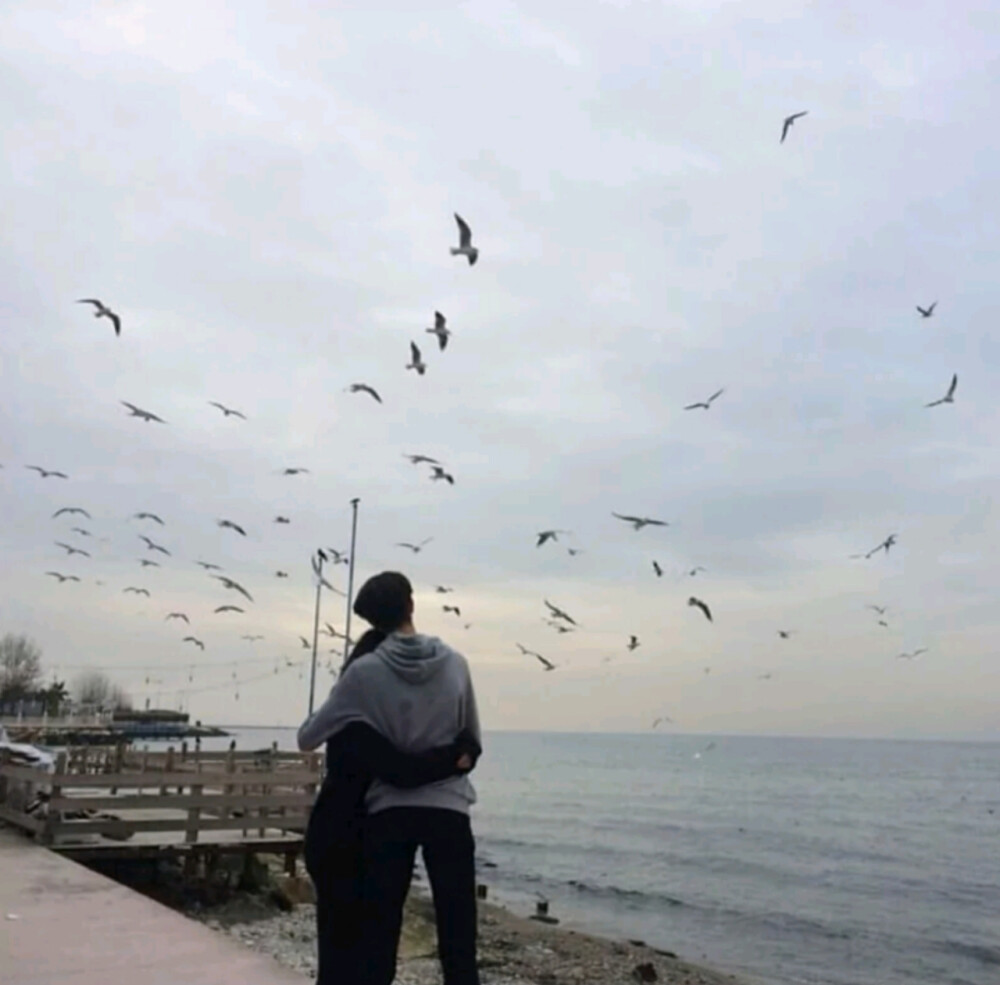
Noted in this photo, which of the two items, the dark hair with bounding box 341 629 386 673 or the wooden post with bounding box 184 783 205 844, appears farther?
the wooden post with bounding box 184 783 205 844

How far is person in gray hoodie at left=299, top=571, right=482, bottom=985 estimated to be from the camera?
3668 millimetres

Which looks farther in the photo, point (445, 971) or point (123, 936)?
point (123, 936)

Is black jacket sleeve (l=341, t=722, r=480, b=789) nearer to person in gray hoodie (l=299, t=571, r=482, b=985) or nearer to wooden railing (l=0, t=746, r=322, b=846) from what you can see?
person in gray hoodie (l=299, t=571, r=482, b=985)

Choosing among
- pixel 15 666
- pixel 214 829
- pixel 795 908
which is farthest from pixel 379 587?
pixel 15 666

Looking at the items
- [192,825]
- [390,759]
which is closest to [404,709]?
[390,759]

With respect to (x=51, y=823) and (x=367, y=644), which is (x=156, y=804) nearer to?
(x=51, y=823)

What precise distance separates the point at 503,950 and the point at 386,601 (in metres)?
13.8

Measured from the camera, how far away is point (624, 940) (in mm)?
21859

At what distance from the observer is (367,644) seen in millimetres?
3898

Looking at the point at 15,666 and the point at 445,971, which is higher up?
the point at 15,666

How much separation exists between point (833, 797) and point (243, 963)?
252ft

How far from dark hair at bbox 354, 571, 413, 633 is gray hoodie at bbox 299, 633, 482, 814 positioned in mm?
149

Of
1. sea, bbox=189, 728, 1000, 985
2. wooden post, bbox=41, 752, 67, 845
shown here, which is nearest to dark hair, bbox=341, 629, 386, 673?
wooden post, bbox=41, 752, 67, 845

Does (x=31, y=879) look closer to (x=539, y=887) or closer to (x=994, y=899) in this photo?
(x=539, y=887)
